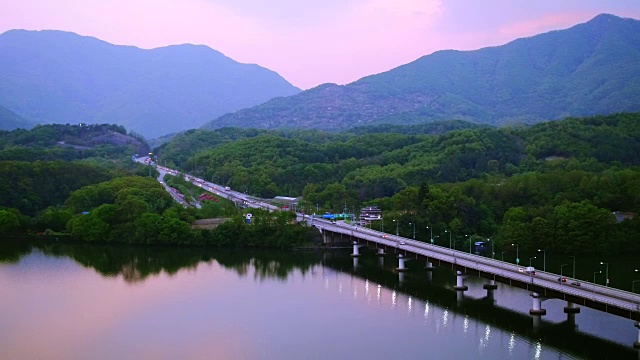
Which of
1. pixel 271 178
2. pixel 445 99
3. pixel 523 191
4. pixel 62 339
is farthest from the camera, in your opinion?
pixel 445 99

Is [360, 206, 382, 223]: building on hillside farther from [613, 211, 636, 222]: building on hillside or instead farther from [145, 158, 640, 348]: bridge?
[613, 211, 636, 222]: building on hillside

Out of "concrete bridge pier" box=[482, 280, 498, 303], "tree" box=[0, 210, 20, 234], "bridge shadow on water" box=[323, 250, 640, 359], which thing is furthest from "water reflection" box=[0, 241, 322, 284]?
"concrete bridge pier" box=[482, 280, 498, 303]

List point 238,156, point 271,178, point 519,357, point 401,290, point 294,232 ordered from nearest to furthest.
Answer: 1. point 519,357
2. point 401,290
3. point 294,232
4. point 271,178
5. point 238,156

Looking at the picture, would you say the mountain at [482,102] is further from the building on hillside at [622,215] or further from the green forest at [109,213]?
the building on hillside at [622,215]

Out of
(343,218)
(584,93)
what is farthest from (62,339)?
(584,93)

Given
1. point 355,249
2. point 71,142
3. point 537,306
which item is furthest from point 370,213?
point 71,142

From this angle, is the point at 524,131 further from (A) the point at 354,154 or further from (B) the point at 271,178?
(B) the point at 271,178
